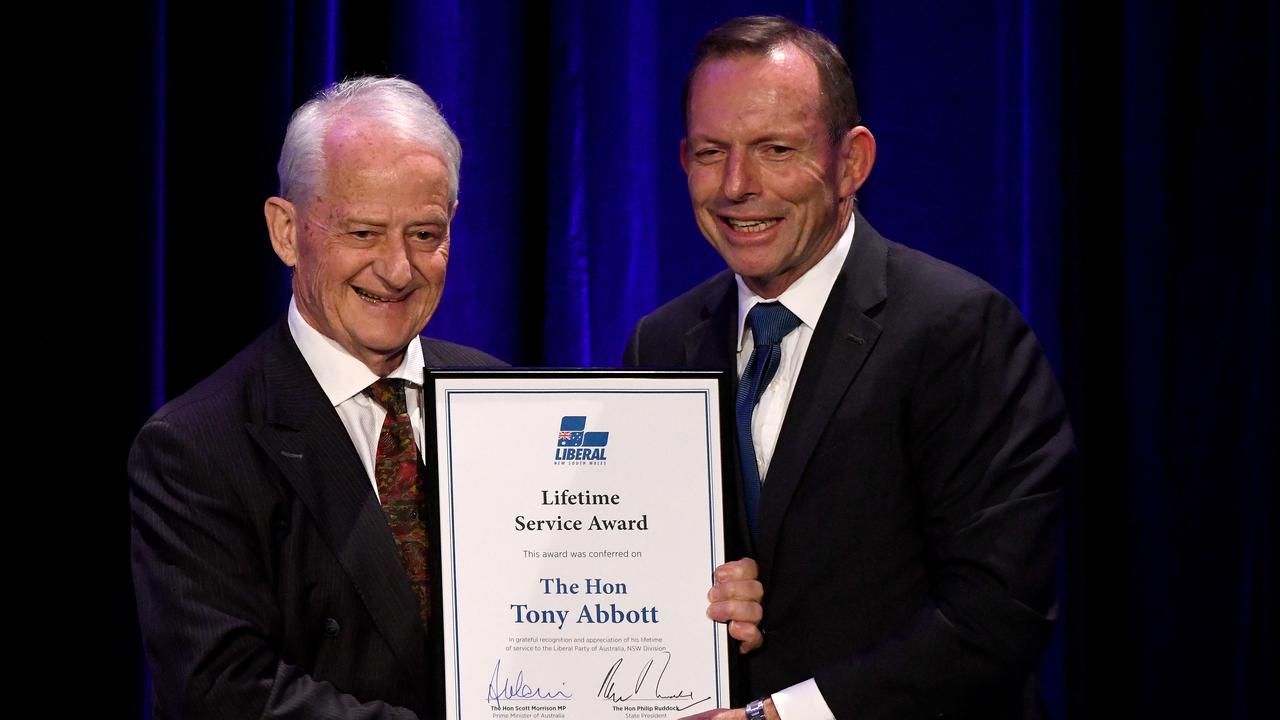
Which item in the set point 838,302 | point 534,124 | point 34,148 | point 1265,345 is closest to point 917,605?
point 838,302

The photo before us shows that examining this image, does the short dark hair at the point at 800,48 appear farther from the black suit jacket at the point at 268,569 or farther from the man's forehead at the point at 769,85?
the black suit jacket at the point at 268,569

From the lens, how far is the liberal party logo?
2.12m

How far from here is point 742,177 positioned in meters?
2.26

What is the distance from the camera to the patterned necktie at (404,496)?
2148 mm

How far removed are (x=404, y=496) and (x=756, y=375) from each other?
0.60 meters

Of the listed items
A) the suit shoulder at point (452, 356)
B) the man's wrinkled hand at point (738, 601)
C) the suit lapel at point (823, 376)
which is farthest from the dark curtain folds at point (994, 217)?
the man's wrinkled hand at point (738, 601)

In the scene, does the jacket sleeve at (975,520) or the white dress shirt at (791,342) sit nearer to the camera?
the jacket sleeve at (975,520)

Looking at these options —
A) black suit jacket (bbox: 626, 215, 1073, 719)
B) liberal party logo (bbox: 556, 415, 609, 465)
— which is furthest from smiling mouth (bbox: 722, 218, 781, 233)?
liberal party logo (bbox: 556, 415, 609, 465)

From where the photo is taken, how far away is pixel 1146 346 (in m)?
3.08

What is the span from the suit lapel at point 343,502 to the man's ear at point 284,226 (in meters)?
0.25

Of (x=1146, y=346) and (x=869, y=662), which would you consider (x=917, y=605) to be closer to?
(x=869, y=662)

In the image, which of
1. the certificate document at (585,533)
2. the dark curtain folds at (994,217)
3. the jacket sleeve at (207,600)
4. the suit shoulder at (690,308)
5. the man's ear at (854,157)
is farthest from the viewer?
the dark curtain folds at (994,217)

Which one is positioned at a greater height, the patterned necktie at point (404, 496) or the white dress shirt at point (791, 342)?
the white dress shirt at point (791, 342)
